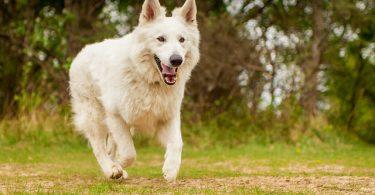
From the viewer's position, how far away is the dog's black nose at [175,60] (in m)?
7.56

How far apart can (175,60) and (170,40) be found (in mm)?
343

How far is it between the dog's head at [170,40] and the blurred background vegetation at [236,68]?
6.57 metres

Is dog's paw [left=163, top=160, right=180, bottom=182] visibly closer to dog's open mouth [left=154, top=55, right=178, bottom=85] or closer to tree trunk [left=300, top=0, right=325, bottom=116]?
dog's open mouth [left=154, top=55, right=178, bottom=85]

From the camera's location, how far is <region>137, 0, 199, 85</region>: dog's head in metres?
7.70

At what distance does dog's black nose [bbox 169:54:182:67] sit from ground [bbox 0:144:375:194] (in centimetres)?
132

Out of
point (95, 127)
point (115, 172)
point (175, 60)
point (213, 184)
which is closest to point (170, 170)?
point (213, 184)

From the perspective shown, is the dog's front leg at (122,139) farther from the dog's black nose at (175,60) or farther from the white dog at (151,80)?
the dog's black nose at (175,60)

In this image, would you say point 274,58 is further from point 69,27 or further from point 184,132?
point 69,27

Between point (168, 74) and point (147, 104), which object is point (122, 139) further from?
point (168, 74)

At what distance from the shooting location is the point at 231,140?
16.2 metres

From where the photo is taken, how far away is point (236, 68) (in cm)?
1809

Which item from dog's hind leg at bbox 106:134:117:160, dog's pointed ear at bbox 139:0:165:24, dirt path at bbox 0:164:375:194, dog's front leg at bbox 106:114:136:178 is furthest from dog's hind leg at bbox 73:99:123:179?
dog's pointed ear at bbox 139:0:165:24

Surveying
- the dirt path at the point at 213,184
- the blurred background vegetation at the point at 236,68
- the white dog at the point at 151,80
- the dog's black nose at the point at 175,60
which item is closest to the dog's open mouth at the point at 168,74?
the white dog at the point at 151,80

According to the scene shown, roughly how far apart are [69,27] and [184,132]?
14.2 ft
